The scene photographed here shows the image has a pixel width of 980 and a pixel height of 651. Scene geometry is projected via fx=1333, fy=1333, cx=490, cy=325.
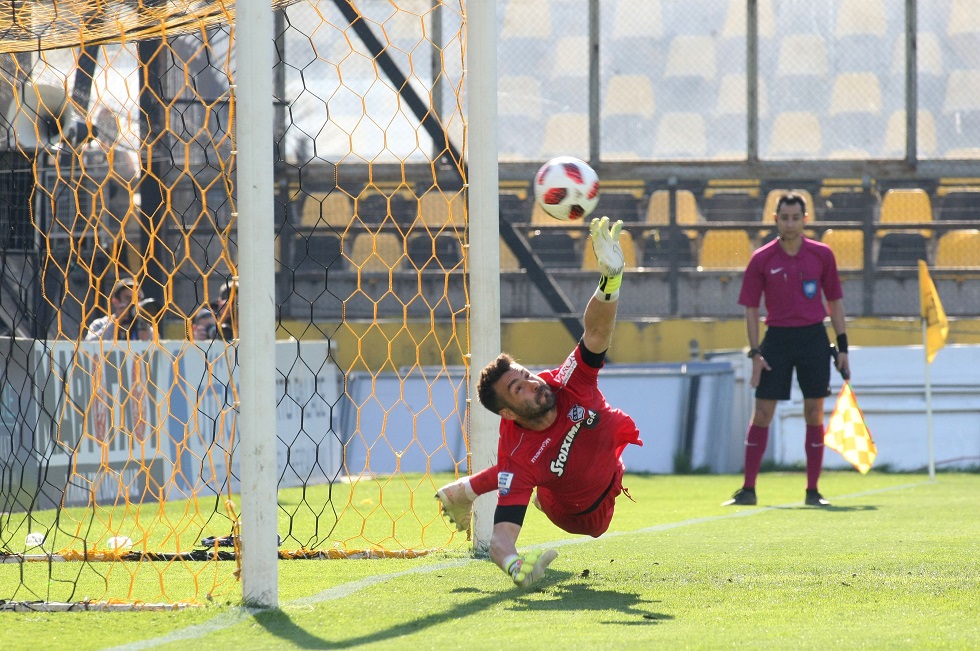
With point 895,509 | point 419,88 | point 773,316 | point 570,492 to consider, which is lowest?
point 895,509

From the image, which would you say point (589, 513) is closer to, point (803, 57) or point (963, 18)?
point (803, 57)

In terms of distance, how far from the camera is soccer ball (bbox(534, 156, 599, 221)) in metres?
5.38

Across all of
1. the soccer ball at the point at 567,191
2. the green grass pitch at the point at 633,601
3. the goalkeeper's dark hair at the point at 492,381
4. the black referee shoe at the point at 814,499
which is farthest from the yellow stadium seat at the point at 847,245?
the goalkeeper's dark hair at the point at 492,381

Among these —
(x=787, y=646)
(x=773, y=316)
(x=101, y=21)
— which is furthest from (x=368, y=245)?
(x=787, y=646)

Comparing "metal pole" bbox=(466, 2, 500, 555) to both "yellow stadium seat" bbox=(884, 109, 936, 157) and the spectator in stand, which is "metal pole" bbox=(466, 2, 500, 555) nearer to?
the spectator in stand

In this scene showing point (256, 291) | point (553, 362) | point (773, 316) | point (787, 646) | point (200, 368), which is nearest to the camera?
point (787, 646)

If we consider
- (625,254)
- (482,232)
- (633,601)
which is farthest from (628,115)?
(633,601)

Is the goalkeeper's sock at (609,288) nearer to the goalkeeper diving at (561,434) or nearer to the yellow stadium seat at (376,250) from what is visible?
the goalkeeper diving at (561,434)

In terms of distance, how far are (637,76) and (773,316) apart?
7.59 m

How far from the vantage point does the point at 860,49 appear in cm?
1552

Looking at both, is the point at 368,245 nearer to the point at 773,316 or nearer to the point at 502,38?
the point at 502,38

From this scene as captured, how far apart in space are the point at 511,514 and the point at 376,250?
10.6m

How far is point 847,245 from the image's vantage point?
15.1 metres

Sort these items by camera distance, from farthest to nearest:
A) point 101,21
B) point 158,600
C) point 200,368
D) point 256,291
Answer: point 200,368 → point 101,21 → point 158,600 → point 256,291
